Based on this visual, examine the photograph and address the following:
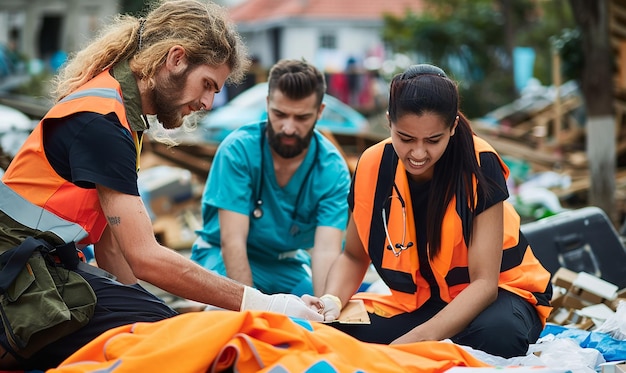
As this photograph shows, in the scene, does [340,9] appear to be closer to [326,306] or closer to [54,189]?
[326,306]

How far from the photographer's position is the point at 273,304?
2994 mm

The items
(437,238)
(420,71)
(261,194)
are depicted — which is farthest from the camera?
(261,194)

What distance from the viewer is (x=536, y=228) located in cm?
433

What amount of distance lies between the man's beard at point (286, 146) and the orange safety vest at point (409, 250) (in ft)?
2.54

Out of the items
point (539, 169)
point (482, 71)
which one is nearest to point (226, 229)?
point (539, 169)

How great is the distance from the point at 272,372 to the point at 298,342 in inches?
6.2

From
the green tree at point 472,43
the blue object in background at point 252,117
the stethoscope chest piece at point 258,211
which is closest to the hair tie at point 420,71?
the stethoscope chest piece at point 258,211

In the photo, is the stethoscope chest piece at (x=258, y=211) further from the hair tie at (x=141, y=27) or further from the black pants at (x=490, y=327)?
the hair tie at (x=141, y=27)

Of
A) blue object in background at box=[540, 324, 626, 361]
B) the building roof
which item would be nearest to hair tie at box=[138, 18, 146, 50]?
blue object in background at box=[540, 324, 626, 361]

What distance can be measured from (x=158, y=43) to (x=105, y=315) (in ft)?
2.95

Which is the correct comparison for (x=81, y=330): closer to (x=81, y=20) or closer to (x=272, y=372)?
(x=272, y=372)

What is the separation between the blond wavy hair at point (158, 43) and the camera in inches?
115

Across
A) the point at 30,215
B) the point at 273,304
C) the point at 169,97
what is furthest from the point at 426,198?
the point at 30,215

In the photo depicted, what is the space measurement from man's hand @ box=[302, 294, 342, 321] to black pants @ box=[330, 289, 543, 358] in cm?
4
